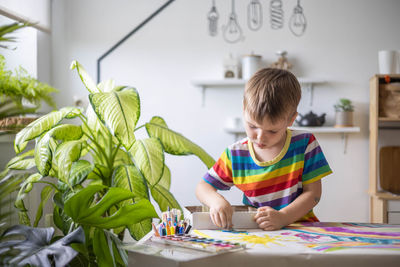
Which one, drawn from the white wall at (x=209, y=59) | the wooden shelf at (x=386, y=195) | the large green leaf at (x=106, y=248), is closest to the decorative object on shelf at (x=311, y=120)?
the white wall at (x=209, y=59)

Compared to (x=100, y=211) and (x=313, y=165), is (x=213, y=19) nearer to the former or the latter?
(x=313, y=165)

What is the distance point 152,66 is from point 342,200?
5.83 ft

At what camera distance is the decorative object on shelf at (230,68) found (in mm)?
2984

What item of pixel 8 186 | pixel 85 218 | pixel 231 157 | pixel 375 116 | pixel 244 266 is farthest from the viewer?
pixel 375 116

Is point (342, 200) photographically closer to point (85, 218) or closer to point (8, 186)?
point (85, 218)

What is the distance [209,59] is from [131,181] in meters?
1.71

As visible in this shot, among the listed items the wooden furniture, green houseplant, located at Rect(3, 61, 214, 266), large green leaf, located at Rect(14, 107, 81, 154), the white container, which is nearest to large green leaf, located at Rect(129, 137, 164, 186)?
green houseplant, located at Rect(3, 61, 214, 266)

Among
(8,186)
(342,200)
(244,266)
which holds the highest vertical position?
(8,186)

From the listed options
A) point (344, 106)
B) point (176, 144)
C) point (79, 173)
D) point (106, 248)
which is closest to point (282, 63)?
point (344, 106)

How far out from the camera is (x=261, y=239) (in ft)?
2.55

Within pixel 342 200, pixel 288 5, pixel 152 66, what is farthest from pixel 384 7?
pixel 152 66

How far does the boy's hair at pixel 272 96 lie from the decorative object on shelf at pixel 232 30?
204 centimetres

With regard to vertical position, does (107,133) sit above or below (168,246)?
above

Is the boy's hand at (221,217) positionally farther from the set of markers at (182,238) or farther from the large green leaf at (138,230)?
the large green leaf at (138,230)
